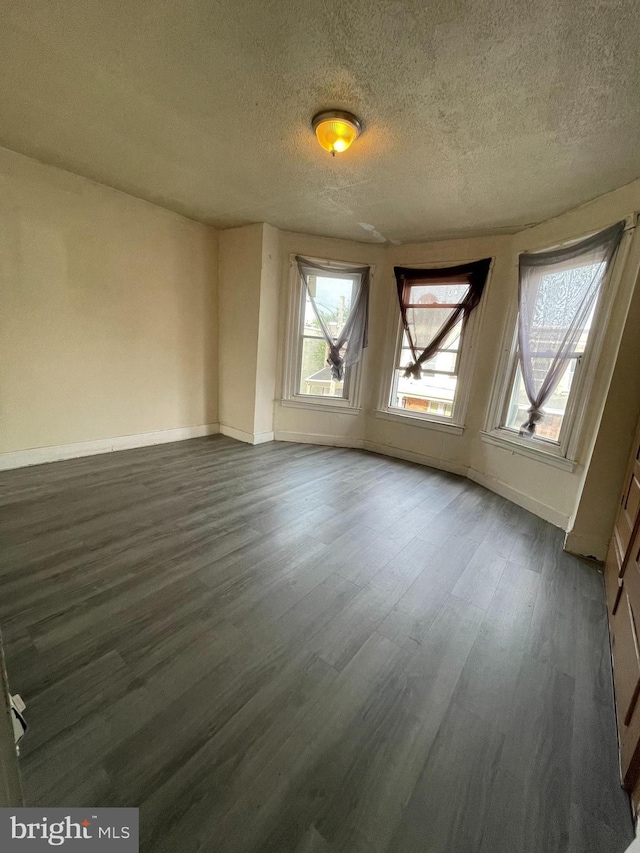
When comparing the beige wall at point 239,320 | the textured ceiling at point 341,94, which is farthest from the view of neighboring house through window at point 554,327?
the beige wall at point 239,320

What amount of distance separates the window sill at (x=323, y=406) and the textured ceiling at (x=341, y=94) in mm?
2307

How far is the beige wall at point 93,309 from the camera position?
2.82 metres

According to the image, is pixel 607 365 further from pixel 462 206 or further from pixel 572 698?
pixel 572 698

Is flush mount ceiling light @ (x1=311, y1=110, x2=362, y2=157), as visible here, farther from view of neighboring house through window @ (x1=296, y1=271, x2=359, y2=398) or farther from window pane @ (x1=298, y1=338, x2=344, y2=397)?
window pane @ (x1=298, y1=338, x2=344, y2=397)

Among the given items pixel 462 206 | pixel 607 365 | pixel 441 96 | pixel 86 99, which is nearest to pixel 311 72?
pixel 441 96

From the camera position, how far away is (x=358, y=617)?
1660 millimetres

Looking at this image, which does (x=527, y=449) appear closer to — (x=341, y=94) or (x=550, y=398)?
(x=550, y=398)

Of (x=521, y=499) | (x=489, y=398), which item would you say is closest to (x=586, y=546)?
(x=521, y=499)

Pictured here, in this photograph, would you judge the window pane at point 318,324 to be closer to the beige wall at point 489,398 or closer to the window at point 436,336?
the beige wall at point 489,398

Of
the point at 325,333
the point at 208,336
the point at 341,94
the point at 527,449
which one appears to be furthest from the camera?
the point at 208,336

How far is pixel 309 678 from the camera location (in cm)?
134

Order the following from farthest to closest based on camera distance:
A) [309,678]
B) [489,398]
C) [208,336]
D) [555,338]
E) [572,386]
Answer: [208,336], [489,398], [555,338], [572,386], [309,678]

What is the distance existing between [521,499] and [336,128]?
127 inches

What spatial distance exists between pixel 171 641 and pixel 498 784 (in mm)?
1299
